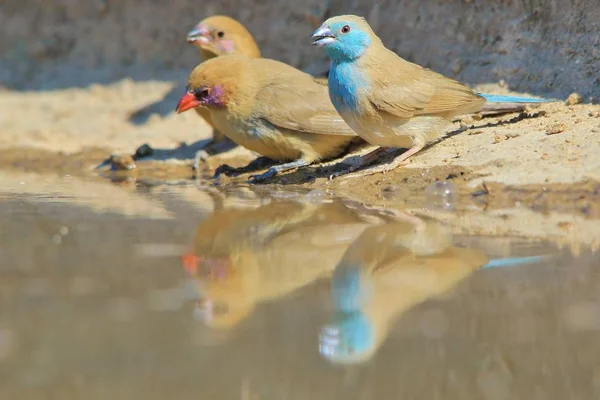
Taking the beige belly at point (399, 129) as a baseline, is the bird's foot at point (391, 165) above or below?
below

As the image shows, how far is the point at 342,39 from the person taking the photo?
6.16 metres

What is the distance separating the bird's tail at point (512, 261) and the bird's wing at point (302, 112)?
2.90m

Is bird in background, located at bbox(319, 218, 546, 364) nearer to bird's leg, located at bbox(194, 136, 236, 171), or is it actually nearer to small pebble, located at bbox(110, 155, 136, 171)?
bird's leg, located at bbox(194, 136, 236, 171)

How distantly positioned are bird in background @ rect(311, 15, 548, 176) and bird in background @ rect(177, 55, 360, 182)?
487 millimetres

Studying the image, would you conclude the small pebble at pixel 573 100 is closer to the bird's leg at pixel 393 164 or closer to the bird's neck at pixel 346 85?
the bird's leg at pixel 393 164

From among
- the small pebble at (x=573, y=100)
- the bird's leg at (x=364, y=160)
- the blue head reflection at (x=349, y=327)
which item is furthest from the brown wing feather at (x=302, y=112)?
the blue head reflection at (x=349, y=327)

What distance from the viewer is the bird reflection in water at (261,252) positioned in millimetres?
3365

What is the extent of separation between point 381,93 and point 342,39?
0.42 metres

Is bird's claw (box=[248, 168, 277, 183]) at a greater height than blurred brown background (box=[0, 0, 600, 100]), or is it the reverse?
blurred brown background (box=[0, 0, 600, 100])

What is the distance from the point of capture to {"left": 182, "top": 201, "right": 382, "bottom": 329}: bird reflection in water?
3.37 metres

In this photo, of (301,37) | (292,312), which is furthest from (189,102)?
(292,312)

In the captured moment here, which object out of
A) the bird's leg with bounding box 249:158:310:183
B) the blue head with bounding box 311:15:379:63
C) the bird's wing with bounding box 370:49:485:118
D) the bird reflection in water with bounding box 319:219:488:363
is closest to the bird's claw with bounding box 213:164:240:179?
the bird's leg with bounding box 249:158:310:183

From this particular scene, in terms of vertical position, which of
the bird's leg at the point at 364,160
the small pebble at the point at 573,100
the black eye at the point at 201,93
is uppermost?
the small pebble at the point at 573,100

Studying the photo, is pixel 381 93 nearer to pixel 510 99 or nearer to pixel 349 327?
pixel 510 99
